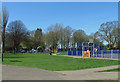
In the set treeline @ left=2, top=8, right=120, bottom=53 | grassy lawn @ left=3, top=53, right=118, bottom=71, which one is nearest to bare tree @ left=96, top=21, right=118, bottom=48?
treeline @ left=2, top=8, right=120, bottom=53

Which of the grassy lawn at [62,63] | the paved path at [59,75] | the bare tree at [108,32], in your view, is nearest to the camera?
the paved path at [59,75]

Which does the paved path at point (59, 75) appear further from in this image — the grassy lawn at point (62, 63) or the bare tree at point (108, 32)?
the bare tree at point (108, 32)

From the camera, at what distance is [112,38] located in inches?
2398

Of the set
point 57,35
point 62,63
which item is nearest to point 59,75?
point 62,63

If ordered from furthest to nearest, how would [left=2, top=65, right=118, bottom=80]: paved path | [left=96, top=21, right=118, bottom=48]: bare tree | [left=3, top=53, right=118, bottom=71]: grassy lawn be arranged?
[left=96, top=21, right=118, bottom=48]: bare tree
[left=3, top=53, right=118, bottom=71]: grassy lawn
[left=2, top=65, right=118, bottom=80]: paved path

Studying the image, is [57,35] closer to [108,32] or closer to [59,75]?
[108,32]

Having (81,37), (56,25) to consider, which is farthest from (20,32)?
(81,37)

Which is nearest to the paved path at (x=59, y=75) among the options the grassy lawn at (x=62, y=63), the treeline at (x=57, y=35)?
the grassy lawn at (x=62, y=63)

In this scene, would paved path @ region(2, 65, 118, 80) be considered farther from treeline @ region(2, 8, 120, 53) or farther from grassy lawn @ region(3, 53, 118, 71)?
treeline @ region(2, 8, 120, 53)

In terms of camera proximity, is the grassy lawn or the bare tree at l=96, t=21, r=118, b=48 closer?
the grassy lawn

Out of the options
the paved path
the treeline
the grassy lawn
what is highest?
the treeline

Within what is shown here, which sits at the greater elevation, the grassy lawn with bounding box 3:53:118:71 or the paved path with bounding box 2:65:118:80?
the paved path with bounding box 2:65:118:80

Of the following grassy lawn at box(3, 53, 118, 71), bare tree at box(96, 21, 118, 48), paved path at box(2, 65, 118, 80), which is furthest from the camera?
bare tree at box(96, 21, 118, 48)

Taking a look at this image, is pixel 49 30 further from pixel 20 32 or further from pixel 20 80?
pixel 20 80
